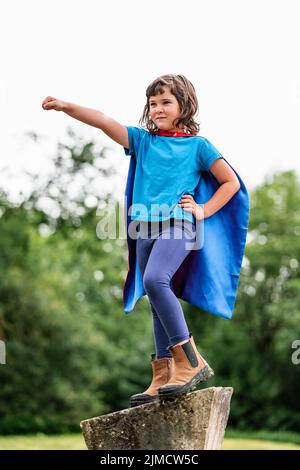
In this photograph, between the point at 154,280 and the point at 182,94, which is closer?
the point at 154,280

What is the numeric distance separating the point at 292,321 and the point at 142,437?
2000cm

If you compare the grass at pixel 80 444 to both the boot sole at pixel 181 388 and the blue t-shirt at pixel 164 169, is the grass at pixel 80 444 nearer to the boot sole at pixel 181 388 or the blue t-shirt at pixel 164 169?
the boot sole at pixel 181 388

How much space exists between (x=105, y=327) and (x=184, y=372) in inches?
1011

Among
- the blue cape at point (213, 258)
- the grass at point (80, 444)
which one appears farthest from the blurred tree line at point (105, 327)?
the blue cape at point (213, 258)

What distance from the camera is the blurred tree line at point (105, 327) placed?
2267 cm

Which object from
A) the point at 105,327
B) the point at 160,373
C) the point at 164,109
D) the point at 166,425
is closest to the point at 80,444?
the point at 160,373

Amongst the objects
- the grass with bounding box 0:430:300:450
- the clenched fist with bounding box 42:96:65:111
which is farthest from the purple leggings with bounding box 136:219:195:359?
the grass with bounding box 0:430:300:450

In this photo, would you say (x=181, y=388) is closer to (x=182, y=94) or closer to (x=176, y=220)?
(x=176, y=220)

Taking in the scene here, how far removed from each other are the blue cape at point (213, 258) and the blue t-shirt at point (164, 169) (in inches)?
4.5

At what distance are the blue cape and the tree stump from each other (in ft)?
1.71

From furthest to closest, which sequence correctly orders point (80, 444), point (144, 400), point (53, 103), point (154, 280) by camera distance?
point (80, 444) < point (144, 400) < point (53, 103) < point (154, 280)

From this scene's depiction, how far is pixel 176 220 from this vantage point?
4.11 meters

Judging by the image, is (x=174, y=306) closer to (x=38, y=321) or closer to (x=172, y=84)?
(x=172, y=84)

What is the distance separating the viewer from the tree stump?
4.09 metres
